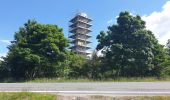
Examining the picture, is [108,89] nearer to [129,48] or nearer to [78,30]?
[129,48]

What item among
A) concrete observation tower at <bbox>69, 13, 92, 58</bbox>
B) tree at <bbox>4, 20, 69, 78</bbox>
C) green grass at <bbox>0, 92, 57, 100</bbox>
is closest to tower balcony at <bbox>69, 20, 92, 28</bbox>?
concrete observation tower at <bbox>69, 13, 92, 58</bbox>

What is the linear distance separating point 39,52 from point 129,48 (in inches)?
360

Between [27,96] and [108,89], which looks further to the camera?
[108,89]

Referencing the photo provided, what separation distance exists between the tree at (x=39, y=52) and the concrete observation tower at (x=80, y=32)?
7719cm

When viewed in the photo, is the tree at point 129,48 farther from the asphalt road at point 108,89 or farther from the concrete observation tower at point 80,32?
the concrete observation tower at point 80,32

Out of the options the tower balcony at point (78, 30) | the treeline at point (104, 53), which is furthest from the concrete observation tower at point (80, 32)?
the treeline at point (104, 53)

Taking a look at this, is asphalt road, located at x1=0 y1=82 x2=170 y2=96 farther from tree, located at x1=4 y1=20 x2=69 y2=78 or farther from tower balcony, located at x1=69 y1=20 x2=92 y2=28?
tower balcony, located at x1=69 y1=20 x2=92 y2=28

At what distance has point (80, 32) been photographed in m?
116

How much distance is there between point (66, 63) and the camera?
3409cm

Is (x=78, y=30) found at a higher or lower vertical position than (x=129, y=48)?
higher

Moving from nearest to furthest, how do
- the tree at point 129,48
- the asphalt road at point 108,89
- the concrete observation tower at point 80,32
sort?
the asphalt road at point 108,89 → the tree at point 129,48 → the concrete observation tower at point 80,32

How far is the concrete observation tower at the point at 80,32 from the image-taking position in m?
114

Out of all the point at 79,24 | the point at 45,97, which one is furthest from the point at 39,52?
the point at 79,24

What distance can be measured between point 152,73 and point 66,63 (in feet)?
30.1
